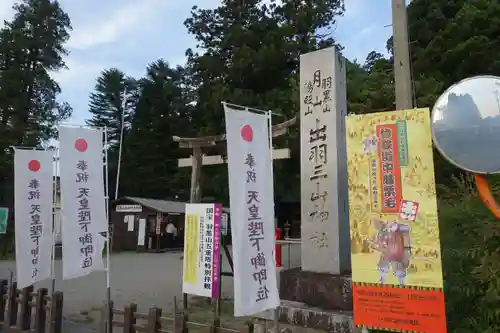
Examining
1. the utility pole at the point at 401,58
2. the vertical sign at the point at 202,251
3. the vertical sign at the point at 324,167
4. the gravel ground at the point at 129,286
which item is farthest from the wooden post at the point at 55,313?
the utility pole at the point at 401,58

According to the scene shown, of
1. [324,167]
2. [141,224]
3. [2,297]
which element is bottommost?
[2,297]

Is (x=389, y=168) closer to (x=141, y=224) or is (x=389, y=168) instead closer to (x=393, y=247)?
(x=393, y=247)

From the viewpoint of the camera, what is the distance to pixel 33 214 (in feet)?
23.7

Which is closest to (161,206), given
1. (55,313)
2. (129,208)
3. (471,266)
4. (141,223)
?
(141,223)

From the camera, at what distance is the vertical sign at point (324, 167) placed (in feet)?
20.0

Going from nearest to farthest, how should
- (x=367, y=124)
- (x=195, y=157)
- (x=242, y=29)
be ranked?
(x=367, y=124), (x=195, y=157), (x=242, y=29)

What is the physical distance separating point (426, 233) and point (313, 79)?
142 inches

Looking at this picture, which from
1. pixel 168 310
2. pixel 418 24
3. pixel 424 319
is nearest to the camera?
pixel 424 319

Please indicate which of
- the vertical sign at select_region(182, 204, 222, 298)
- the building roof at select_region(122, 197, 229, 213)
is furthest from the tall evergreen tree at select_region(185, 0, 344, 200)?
the vertical sign at select_region(182, 204, 222, 298)

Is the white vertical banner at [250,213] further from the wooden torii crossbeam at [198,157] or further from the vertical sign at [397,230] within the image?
the wooden torii crossbeam at [198,157]

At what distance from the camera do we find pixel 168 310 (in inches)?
325

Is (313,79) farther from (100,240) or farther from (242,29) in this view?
(242,29)

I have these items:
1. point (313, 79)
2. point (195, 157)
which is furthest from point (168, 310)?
point (313, 79)

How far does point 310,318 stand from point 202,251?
6.26ft
